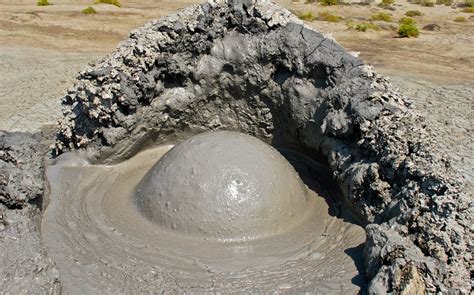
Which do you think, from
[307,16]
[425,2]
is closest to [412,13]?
[425,2]

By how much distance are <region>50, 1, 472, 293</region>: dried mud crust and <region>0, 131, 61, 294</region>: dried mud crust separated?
74 centimetres

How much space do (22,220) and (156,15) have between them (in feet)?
38.9

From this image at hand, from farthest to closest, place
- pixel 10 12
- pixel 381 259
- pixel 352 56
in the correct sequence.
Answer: pixel 10 12, pixel 352 56, pixel 381 259

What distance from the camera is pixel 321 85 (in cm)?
372

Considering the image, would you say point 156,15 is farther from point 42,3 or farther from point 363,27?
point 363,27

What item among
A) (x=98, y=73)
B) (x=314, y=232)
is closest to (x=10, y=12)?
(x=98, y=73)

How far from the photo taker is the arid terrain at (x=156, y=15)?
589 centimetres

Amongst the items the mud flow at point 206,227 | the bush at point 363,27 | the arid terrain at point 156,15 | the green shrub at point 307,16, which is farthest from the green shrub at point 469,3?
the mud flow at point 206,227

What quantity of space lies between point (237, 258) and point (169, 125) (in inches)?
52.0

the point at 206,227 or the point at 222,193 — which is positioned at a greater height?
the point at 222,193

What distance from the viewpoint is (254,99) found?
400cm

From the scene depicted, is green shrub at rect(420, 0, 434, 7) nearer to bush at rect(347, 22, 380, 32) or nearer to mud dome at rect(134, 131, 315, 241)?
bush at rect(347, 22, 380, 32)

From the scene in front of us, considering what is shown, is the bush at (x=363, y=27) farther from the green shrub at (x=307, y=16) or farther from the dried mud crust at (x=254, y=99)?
the dried mud crust at (x=254, y=99)

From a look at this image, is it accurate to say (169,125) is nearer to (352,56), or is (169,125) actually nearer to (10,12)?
(352,56)
